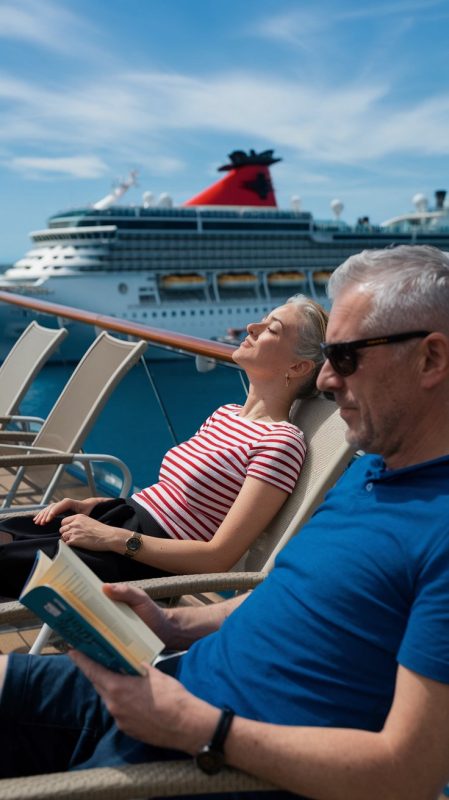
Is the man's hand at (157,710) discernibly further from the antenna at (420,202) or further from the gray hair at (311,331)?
the antenna at (420,202)

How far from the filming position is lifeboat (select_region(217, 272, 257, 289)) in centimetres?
3462

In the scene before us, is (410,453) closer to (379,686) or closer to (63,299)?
(379,686)

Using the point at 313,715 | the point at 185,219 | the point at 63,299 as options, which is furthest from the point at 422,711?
the point at 185,219

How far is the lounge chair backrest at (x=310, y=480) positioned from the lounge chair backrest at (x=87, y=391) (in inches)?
45.8

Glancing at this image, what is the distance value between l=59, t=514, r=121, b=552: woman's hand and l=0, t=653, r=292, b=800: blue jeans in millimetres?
558

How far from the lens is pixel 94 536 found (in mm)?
1931

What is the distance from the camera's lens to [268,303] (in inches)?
1419

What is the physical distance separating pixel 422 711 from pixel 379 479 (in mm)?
377

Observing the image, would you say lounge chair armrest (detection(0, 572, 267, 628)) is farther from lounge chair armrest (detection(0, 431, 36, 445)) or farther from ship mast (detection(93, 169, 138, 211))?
ship mast (detection(93, 169, 138, 211))

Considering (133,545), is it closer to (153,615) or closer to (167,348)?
→ (153,615)

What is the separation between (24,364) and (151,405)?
73 cm

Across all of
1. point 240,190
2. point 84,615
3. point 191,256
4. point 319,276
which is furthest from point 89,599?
point 319,276

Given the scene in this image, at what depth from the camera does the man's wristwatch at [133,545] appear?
6.27ft

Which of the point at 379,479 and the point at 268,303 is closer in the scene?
the point at 379,479
